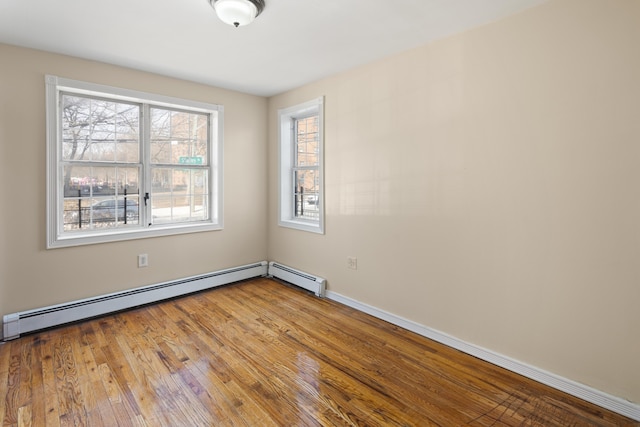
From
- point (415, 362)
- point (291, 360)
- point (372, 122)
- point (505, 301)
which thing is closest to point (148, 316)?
point (291, 360)

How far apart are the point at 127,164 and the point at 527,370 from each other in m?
4.08

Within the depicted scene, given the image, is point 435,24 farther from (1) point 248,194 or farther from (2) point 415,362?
(1) point 248,194

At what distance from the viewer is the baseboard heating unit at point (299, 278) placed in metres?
3.85

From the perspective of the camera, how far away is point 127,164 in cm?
355

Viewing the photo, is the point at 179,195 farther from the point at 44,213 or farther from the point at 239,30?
the point at 239,30

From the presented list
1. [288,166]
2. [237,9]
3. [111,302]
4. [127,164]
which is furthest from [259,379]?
[288,166]

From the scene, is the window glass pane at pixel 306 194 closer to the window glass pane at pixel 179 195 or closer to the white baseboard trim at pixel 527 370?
the window glass pane at pixel 179 195

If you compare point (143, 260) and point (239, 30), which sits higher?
point (239, 30)

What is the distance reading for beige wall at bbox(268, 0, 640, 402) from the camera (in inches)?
75.5

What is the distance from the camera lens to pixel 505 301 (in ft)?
7.86

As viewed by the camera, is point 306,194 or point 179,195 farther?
point 306,194

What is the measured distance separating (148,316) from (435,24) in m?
3.65

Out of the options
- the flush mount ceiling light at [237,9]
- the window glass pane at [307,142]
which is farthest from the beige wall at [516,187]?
the flush mount ceiling light at [237,9]

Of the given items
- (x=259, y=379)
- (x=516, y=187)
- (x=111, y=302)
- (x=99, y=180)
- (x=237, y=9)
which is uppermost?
(x=237, y=9)
